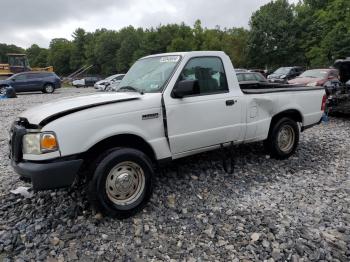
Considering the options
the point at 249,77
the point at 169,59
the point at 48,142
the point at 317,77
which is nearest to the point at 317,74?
the point at 317,77

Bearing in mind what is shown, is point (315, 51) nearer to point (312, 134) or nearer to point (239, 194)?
point (312, 134)

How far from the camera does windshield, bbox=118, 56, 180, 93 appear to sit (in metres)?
4.48

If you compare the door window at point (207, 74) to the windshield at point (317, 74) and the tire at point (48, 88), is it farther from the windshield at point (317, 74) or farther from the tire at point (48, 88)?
the tire at point (48, 88)

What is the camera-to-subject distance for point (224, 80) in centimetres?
496

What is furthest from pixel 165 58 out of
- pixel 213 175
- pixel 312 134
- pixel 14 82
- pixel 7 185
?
pixel 14 82

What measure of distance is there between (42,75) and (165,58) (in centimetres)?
2164

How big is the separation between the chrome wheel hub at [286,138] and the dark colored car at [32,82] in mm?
21050

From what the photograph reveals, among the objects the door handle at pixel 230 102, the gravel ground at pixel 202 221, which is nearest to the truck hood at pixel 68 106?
the gravel ground at pixel 202 221

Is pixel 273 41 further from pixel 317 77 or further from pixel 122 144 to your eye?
pixel 122 144

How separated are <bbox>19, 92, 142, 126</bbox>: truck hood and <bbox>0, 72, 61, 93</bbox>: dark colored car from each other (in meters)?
20.8

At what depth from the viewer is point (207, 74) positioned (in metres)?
4.84

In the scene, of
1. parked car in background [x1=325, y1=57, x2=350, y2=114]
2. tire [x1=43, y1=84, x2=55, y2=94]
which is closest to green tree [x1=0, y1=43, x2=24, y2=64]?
tire [x1=43, y1=84, x2=55, y2=94]

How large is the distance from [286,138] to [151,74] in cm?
279

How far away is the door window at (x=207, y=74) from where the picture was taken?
4645 mm
